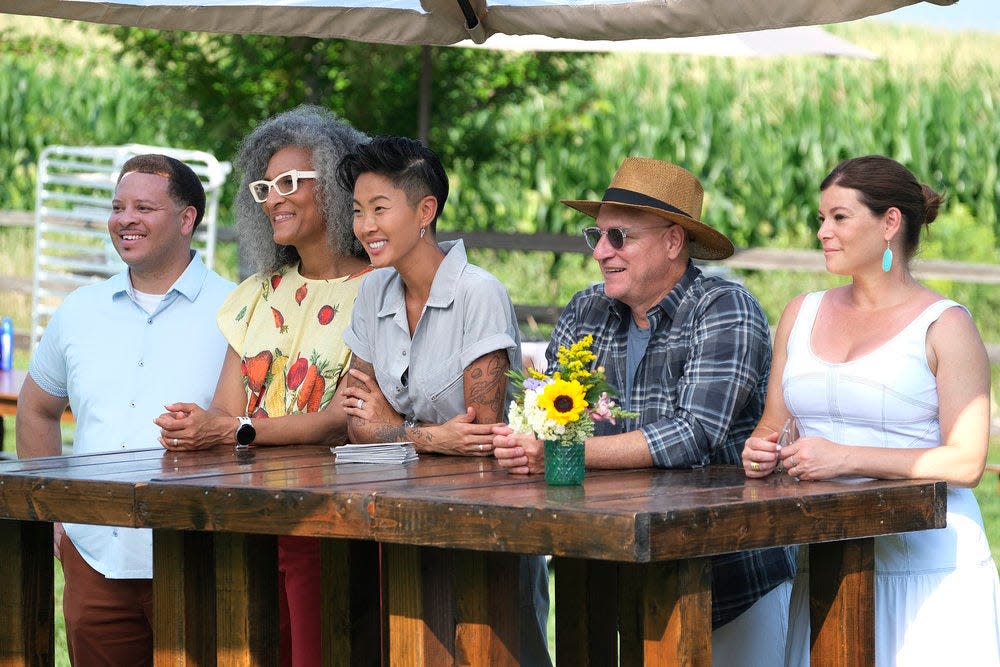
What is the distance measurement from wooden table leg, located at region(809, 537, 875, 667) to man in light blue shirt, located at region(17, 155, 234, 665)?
2020mm

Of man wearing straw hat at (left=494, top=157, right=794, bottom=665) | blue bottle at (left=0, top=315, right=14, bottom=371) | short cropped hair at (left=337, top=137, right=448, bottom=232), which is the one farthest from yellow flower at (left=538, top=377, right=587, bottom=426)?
blue bottle at (left=0, top=315, right=14, bottom=371)

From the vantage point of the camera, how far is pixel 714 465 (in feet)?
13.3

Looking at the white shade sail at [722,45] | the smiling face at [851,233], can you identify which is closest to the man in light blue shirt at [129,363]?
the smiling face at [851,233]

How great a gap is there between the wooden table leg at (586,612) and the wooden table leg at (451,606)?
74cm

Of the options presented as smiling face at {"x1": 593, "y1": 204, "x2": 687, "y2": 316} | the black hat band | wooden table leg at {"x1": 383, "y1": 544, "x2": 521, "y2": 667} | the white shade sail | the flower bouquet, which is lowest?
wooden table leg at {"x1": 383, "y1": 544, "x2": 521, "y2": 667}

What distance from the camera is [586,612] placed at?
14.6 feet

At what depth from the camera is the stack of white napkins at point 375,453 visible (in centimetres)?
411

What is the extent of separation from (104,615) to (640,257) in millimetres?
1945

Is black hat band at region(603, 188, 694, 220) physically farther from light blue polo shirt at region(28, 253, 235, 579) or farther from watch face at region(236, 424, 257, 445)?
light blue polo shirt at region(28, 253, 235, 579)

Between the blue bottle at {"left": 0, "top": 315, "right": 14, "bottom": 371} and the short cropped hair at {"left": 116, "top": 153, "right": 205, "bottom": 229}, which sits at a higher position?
the short cropped hair at {"left": 116, "top": 153, "right": 205, "bottom": 229}

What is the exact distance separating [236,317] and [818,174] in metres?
11.6

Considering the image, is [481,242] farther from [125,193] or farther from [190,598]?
[190,598]

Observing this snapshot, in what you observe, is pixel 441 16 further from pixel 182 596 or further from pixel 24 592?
pixel 24 592

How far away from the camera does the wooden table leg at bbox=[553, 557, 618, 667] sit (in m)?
4.40
